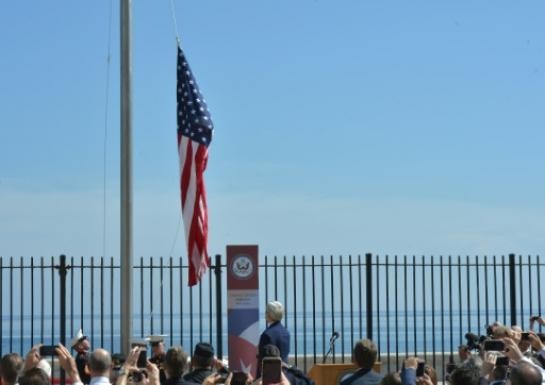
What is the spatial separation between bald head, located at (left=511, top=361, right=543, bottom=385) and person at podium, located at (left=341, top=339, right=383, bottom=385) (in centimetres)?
280

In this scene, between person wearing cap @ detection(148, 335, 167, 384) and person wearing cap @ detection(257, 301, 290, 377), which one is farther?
person wearing cap @ detection(257, 301, 290, 377)

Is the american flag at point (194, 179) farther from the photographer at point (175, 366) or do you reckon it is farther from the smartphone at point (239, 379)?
the smartphone at point (239, 379)

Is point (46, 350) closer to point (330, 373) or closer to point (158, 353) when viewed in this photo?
point (158, 353)

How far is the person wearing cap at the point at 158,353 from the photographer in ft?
36.8

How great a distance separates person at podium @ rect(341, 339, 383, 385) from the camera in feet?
31.2

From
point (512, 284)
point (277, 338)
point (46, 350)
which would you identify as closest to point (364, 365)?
point (46, 350)

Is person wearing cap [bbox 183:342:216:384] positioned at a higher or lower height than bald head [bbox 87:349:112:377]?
lower

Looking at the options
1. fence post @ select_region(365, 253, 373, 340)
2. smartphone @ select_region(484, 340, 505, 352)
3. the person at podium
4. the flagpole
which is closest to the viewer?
smartphone @ select_region(484, 340, 505, 352)

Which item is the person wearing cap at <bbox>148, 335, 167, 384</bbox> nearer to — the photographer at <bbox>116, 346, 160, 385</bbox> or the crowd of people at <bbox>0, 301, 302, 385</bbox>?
the crowd of people at <bbox>0, 301, 302, 385</bbox>

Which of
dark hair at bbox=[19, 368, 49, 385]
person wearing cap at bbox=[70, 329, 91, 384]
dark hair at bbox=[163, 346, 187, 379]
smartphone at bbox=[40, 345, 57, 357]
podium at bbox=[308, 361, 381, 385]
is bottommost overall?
podium at bbox=[308, 361, 381, 385]

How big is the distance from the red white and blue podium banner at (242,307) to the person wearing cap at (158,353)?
5.19ft

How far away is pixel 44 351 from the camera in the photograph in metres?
9.16

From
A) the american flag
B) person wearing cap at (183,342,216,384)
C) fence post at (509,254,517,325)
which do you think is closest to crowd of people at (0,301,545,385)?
person wearing cap at (183,342,216,384)

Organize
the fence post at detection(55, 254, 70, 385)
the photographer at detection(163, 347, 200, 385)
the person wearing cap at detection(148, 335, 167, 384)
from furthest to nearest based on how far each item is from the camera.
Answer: the fence post at detection(55, 254, 70, 385), the person wearing cap at detection(148, 335, 167, 384), the photographer at detection(163, 347, 200, 385)
